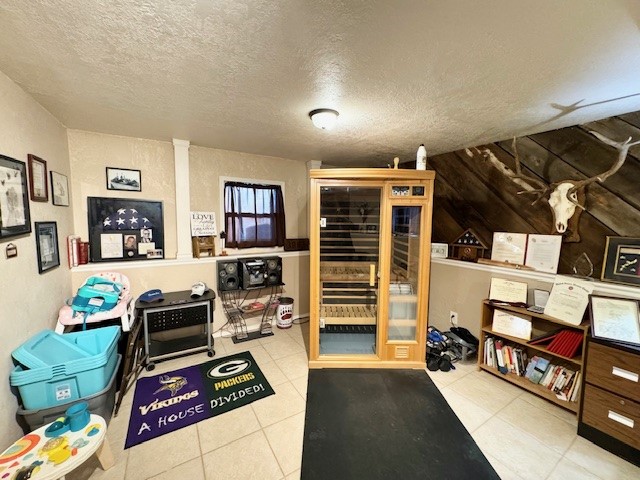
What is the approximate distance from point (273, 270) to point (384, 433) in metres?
2.18

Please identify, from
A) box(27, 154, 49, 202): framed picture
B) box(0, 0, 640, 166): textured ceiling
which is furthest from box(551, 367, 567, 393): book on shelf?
box(27, 154, 49, 202): framed picture

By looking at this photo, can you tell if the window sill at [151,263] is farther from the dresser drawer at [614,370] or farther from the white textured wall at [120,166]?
the dresser drawer at [614,370]

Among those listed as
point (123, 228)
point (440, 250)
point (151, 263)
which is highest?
point (123, 228)

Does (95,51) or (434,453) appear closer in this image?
(95,51)

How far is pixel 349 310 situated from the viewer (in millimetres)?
3096

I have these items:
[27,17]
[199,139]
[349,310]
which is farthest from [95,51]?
[349,310]

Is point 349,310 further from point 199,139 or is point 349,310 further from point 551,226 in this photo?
point 199,139

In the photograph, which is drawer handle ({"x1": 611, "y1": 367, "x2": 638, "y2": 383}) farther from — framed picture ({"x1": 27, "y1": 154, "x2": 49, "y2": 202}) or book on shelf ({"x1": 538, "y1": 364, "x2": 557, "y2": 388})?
framed picture ({"x1": 27, "y1": 154, "x2": 49, "y2": 202})

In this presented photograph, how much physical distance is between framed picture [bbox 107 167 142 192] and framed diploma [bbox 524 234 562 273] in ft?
14.2

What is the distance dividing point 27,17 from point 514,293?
3.88 m

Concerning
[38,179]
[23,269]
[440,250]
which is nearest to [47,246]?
[23,269]

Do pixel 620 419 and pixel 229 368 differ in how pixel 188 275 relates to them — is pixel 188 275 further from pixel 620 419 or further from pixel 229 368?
pixel 620 419

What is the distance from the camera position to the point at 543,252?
2404 millimetres

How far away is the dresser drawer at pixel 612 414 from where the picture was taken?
163 centimetres
